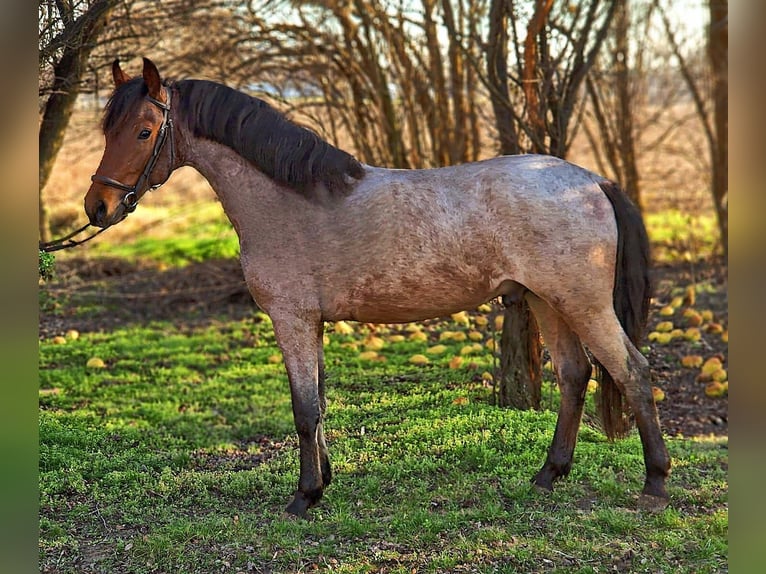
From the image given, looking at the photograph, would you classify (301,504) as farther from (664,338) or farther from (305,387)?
(664,338)

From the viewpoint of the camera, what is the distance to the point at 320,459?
516cm

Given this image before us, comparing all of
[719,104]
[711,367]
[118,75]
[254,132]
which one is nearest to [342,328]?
[711,367]

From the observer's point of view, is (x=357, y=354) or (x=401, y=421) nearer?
(x=401, y=421)

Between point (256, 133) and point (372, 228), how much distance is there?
853mm

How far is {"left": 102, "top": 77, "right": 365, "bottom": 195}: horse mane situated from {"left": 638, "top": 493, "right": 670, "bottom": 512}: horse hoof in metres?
2.60

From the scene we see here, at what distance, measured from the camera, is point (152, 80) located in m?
4.48

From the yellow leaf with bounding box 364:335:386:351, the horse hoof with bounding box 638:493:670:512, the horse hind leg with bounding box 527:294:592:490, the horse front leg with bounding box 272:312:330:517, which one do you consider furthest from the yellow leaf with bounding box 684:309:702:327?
the horse front leg with bounding box 272:312:330:517

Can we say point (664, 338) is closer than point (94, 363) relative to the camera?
No

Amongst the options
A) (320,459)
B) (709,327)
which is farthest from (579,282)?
(709,327)

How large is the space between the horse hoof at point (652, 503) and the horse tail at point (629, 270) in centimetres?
64

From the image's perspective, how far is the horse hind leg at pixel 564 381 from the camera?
5.16m

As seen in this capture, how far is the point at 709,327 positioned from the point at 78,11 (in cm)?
755

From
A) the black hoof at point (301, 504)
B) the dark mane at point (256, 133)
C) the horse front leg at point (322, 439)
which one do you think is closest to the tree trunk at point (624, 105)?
→ the horse front leg at point (322, 439)
